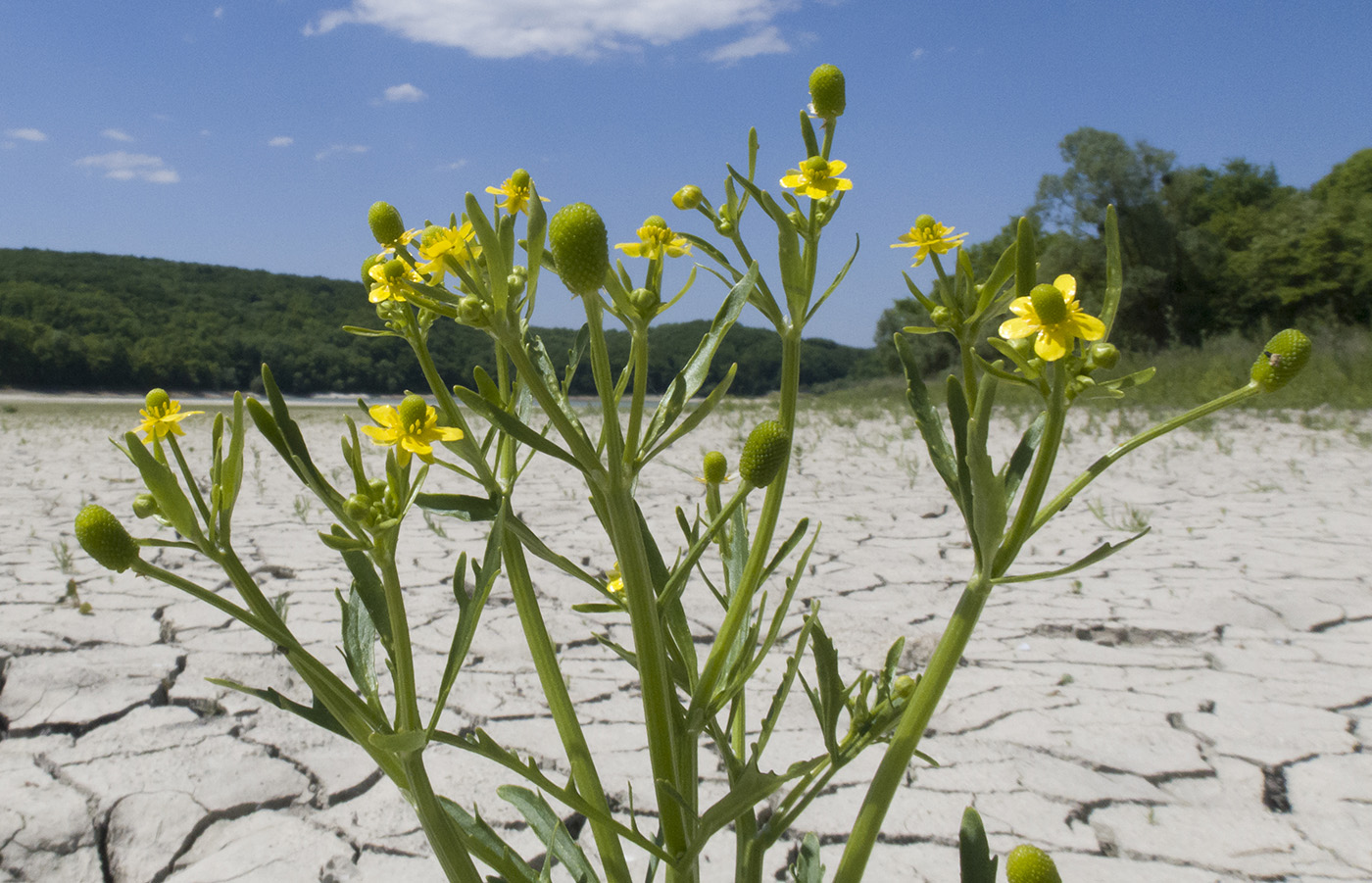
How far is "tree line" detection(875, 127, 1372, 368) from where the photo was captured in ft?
60.3

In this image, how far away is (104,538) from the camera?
1.90ft

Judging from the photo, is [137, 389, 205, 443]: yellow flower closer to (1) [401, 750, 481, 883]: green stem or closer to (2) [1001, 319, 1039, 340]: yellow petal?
(1) [401, 750, 481, 883]: green stem

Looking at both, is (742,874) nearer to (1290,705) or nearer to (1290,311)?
(1290,705)

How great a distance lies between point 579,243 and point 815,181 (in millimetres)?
307

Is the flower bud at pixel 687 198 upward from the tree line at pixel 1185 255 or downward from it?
downward

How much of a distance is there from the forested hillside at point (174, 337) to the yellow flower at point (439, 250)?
27.6 metres

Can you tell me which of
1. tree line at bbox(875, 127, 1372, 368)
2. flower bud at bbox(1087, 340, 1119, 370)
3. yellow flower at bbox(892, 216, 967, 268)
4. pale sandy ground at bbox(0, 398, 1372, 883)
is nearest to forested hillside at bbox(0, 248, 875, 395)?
tree line at bbox(875, 127, 1372, 368)

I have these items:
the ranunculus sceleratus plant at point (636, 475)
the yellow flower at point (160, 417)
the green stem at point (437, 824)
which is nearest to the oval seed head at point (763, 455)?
the ranunculus sceleratus plant at point (636, 475)

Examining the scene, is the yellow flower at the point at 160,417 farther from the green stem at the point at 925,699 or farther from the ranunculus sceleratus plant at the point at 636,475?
the green stem at the point at 925,699

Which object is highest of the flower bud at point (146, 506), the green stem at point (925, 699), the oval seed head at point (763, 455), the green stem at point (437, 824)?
the oval seed head at point (763, 455)

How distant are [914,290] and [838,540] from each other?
309 centimetres

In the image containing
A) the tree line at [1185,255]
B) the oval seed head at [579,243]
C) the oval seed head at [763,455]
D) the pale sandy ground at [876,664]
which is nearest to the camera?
the oval seed head at [579,243]

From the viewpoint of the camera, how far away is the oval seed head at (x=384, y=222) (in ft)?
2.24

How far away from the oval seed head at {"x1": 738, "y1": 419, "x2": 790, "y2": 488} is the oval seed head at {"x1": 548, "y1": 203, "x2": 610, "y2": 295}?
0.59 ft
